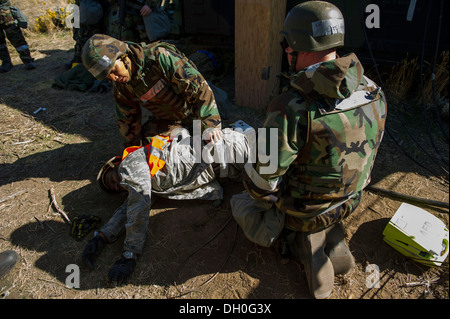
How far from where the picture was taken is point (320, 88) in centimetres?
187

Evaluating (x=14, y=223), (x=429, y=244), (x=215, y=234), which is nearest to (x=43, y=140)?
(x=14, y=223)

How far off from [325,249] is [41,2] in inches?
517

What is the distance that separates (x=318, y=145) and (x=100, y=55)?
199 centimetres

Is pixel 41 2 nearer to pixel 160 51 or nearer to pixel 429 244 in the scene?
pixel 160 51

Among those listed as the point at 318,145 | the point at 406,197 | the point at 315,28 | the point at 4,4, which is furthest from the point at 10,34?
the point at 406,197

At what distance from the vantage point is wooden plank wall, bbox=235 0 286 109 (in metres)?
4.38

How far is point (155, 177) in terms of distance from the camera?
10.0 ft

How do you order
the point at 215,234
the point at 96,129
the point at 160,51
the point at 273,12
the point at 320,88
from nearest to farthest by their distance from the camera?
the point at 320,88 < the point at 215,234 < the point at 160,51 < the point at 273,12 < the point at 96,129

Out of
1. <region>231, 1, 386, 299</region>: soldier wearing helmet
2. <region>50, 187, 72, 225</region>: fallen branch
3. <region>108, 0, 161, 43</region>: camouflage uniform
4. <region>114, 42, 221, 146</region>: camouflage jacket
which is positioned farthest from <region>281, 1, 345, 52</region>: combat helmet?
<region>108, 0, 161, 43</region>: camouflage uniform

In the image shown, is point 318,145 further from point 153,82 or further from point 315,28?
point 153,82

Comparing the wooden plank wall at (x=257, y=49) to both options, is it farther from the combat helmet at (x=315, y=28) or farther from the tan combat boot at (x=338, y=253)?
the tan combat boot at (x=338, y=253)

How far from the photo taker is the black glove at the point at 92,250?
105 inches

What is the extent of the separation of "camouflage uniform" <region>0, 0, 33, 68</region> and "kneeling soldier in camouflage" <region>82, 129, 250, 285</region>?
588 cm

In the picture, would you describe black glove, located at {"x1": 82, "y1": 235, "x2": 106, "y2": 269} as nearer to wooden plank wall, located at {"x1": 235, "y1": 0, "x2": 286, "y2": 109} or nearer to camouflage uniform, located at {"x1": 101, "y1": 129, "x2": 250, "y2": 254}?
camouflage uniform, located at {"x1": 101, "y1": 129, "x2": 250, "y2": 254}
